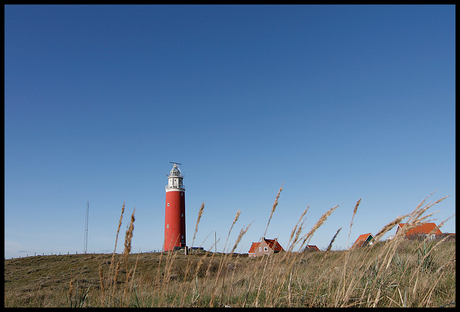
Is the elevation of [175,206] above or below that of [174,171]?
below

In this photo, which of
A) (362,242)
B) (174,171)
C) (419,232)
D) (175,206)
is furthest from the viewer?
(174,171)

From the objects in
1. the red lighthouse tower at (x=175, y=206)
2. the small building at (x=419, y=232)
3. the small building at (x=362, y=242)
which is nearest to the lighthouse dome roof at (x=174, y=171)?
the red lighthouse tower at (x=175, y=206)

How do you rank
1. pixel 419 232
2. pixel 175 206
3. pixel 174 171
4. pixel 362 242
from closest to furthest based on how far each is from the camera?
pixel 362 242 < pixel 419 232 < pixel 175 206 < pixel 174 171

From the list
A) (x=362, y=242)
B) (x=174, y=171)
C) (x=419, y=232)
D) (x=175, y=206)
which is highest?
(x=174, y=171)

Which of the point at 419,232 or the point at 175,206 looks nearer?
the point at 419,232

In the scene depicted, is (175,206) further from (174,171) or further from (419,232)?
(419,232)

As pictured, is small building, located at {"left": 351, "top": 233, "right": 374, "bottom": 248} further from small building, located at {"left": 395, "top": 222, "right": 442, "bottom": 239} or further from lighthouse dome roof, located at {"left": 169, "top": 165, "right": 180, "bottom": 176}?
lighthouse dome roof, located at {"left": 169, "top": 165, "right": 180, "bottom": 176}

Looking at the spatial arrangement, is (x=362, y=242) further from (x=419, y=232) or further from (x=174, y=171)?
(x=174, y=171)

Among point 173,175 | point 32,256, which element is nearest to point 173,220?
point 173,175

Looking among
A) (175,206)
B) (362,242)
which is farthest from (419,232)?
(175,206)

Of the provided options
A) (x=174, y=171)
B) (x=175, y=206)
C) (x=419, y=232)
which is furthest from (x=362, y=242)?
(x=174, y=171)

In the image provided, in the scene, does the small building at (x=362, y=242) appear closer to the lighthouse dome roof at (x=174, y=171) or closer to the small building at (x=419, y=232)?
the small building at (x=419, y=232)

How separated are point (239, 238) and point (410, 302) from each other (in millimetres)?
1494
